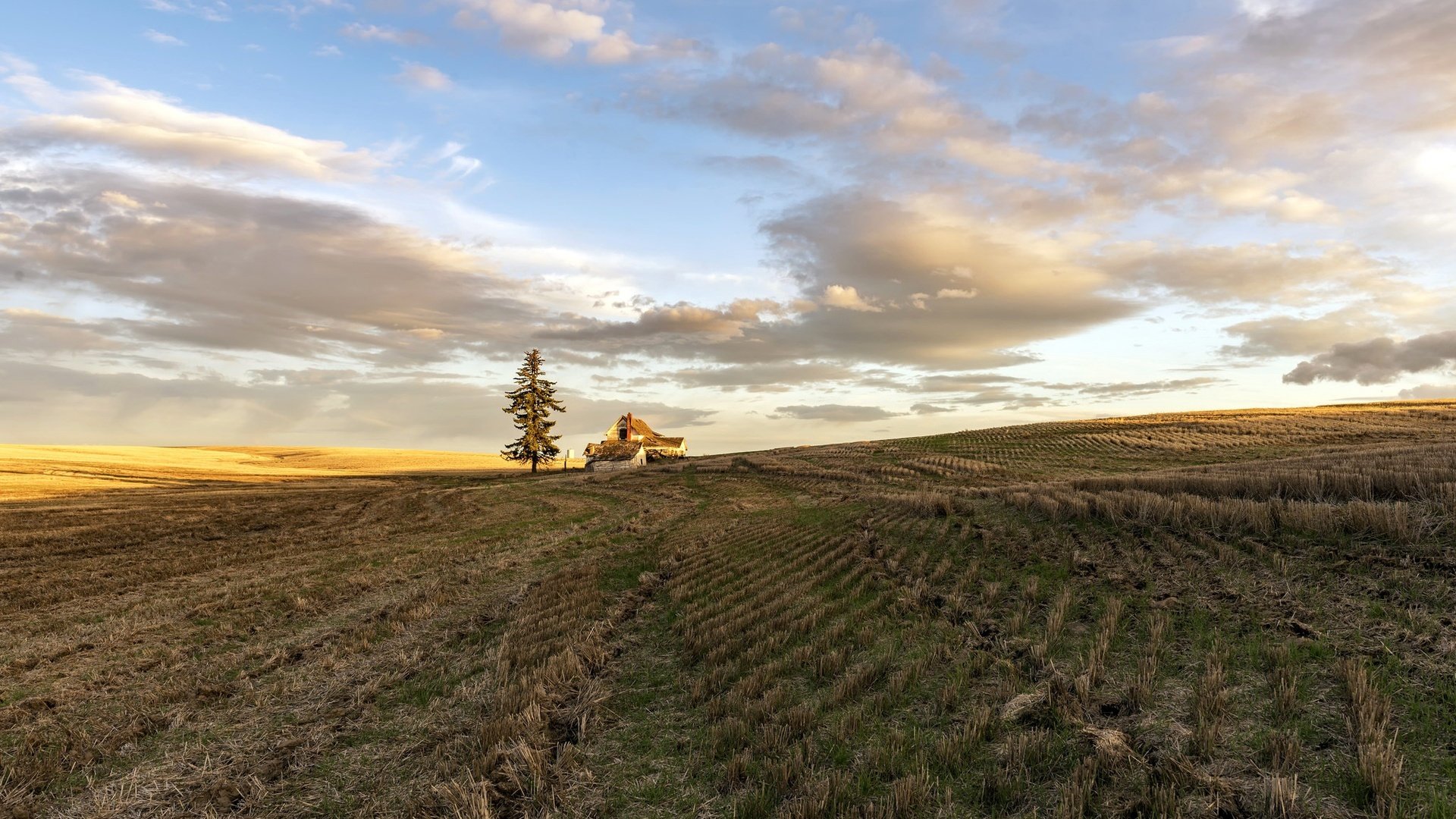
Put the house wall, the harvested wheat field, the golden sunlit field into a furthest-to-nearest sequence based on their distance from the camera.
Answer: the house wall, the golden sunlit field, the harvested wheat field

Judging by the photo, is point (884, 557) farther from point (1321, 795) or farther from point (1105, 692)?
point (1321, 795)

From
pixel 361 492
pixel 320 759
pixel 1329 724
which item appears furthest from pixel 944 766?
pixel 361 492

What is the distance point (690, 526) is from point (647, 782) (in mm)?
19390

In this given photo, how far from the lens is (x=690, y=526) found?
2619 centimetres

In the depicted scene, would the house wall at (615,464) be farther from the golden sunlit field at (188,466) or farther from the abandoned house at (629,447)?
the golden sunlit field at (188,466)

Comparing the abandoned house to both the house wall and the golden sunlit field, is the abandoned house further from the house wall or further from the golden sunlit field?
the golden sunlit field

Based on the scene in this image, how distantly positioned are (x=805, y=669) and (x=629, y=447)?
7386cm

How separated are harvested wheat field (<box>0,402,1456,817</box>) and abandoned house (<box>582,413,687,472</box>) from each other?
52699 mm

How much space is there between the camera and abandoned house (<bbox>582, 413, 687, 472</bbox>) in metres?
77.6

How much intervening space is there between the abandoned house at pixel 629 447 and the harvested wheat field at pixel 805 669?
5270 centimetres

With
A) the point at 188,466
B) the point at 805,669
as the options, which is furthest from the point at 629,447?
the point at 805,669

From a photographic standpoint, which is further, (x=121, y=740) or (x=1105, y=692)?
(x=121, y=740)

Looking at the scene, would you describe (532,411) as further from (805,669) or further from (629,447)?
(805,669)

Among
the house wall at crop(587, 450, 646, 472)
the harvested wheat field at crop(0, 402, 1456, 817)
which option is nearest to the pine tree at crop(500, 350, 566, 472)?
the house wall at crop(587, 450, 646, 472)
